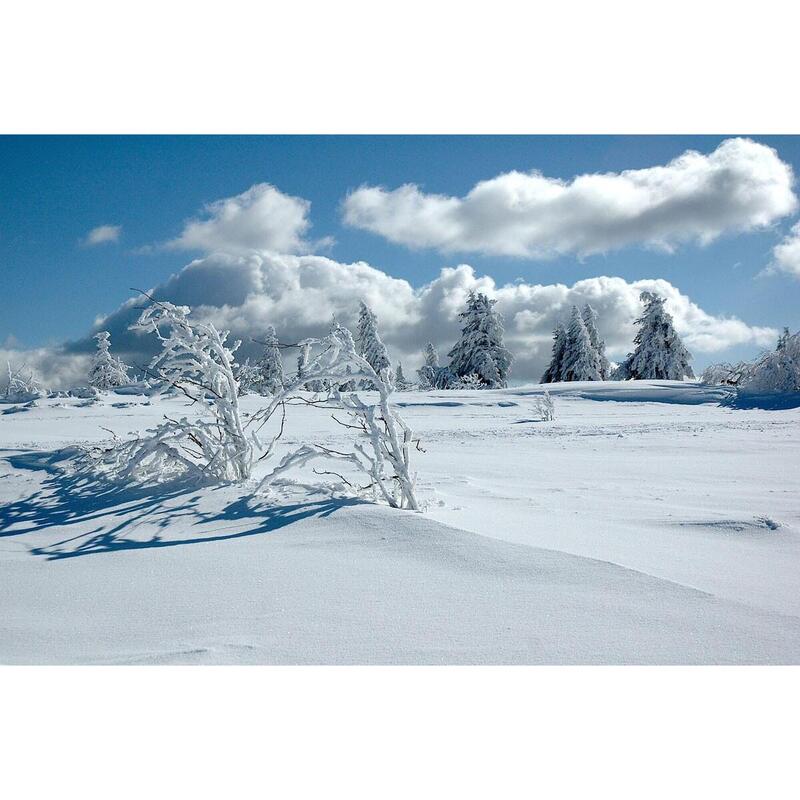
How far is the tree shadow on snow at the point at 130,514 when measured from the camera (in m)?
3.66

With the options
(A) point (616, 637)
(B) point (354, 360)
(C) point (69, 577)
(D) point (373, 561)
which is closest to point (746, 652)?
(A) point (616, 637)

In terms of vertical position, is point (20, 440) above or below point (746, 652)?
above

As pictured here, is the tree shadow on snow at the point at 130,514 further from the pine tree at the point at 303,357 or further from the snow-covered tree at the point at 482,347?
the snow-covered tree at the point at 482,347

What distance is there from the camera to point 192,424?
16.1 ft

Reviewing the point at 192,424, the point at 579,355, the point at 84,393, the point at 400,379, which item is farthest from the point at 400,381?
the point at 192,424

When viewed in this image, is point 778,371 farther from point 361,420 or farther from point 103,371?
point 103,371

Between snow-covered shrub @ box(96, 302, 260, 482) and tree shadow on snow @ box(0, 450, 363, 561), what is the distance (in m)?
0.24

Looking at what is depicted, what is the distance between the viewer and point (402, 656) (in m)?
2.44

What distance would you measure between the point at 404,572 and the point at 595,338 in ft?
137

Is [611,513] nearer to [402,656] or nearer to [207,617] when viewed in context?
[402,656]

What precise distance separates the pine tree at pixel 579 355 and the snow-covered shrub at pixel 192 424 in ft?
117

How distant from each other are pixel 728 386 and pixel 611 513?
17349 mm

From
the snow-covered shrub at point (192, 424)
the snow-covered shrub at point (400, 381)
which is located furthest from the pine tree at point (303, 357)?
the snow-covered shrub at point (400, 381)

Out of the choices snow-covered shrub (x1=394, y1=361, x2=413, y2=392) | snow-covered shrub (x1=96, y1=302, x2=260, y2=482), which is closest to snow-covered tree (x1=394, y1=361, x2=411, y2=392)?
snow-covered shrub (x1=394, y1=361, x2=413, y2=392)
